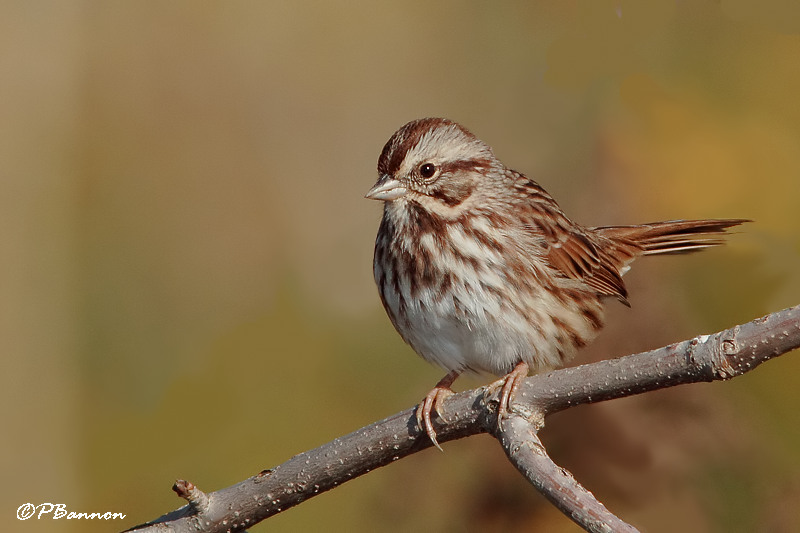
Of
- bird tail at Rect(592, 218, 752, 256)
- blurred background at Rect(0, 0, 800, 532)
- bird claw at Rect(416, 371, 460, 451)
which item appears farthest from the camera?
bird tail at Rect(592, 218, 752, 256)

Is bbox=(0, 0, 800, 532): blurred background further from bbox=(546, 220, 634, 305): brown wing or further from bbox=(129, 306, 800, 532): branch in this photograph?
bbox=(129, 306, 800, 532): branch

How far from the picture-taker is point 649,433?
3602 millimetres

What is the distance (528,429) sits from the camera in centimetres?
271

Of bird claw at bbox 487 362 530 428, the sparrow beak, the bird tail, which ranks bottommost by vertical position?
the bird tail

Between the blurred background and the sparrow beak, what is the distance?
31.4 inches

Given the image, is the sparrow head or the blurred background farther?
the sparrow head

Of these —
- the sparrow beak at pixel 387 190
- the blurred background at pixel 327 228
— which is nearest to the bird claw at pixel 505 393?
the blurred background at pixel 327 228

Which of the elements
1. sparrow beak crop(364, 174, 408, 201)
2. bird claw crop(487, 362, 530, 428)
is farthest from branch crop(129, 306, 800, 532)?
sparrow beak crop(364, 174, 408, 201)

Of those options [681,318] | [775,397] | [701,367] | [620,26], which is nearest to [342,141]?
[620,26]

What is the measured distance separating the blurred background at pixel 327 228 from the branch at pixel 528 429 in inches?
31.6

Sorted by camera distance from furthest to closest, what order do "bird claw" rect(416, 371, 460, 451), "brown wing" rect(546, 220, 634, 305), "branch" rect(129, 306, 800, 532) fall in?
"brown wing" rect(546, 220, 634, 305)
"bird claw" rect(416, 371, 460, 451)
"branch" rect(129, 306, 800, 532)

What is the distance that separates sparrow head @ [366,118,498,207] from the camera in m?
3.83

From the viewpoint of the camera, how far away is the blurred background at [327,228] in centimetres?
368

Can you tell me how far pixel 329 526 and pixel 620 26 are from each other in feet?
8.76
